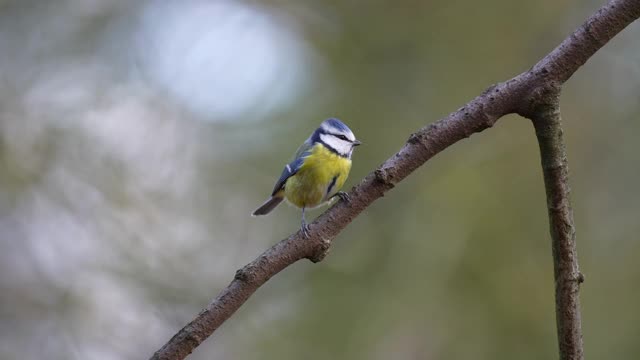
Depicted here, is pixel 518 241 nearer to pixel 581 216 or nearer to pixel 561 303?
→ pixel 581 216

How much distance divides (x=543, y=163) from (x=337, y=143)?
140 cm

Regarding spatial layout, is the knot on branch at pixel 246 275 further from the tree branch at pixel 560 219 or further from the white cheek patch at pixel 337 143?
the white cheek patch at pixel 337 143

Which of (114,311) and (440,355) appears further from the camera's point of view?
(114,311)

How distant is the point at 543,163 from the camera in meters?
1.34

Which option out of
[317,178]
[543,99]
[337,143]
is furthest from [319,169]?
[543,99]

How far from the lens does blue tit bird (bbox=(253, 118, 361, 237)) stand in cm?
257

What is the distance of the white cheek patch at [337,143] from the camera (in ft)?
8.77

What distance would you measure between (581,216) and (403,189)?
3.22 ft

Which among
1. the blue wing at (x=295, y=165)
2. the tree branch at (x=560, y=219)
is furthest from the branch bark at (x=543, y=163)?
the blue wing at (x=295, y=165)

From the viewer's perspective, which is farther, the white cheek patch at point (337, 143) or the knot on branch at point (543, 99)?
the white cheek patch at point (337, 143)

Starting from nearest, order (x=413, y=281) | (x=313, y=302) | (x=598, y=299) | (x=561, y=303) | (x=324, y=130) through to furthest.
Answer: (x=561, y=303), (x=324, y=130), (x=598, y=299), (x=413, y=281), (x=313, y=302)

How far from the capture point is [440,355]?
375 cm

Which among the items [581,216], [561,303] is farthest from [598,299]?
[561,303]

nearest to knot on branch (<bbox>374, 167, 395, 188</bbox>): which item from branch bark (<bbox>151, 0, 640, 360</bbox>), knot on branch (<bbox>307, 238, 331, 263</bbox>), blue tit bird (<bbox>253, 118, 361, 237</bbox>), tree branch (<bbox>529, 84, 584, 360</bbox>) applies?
branch bark (<bbox>151, 0, 640, 360</bbox>)
